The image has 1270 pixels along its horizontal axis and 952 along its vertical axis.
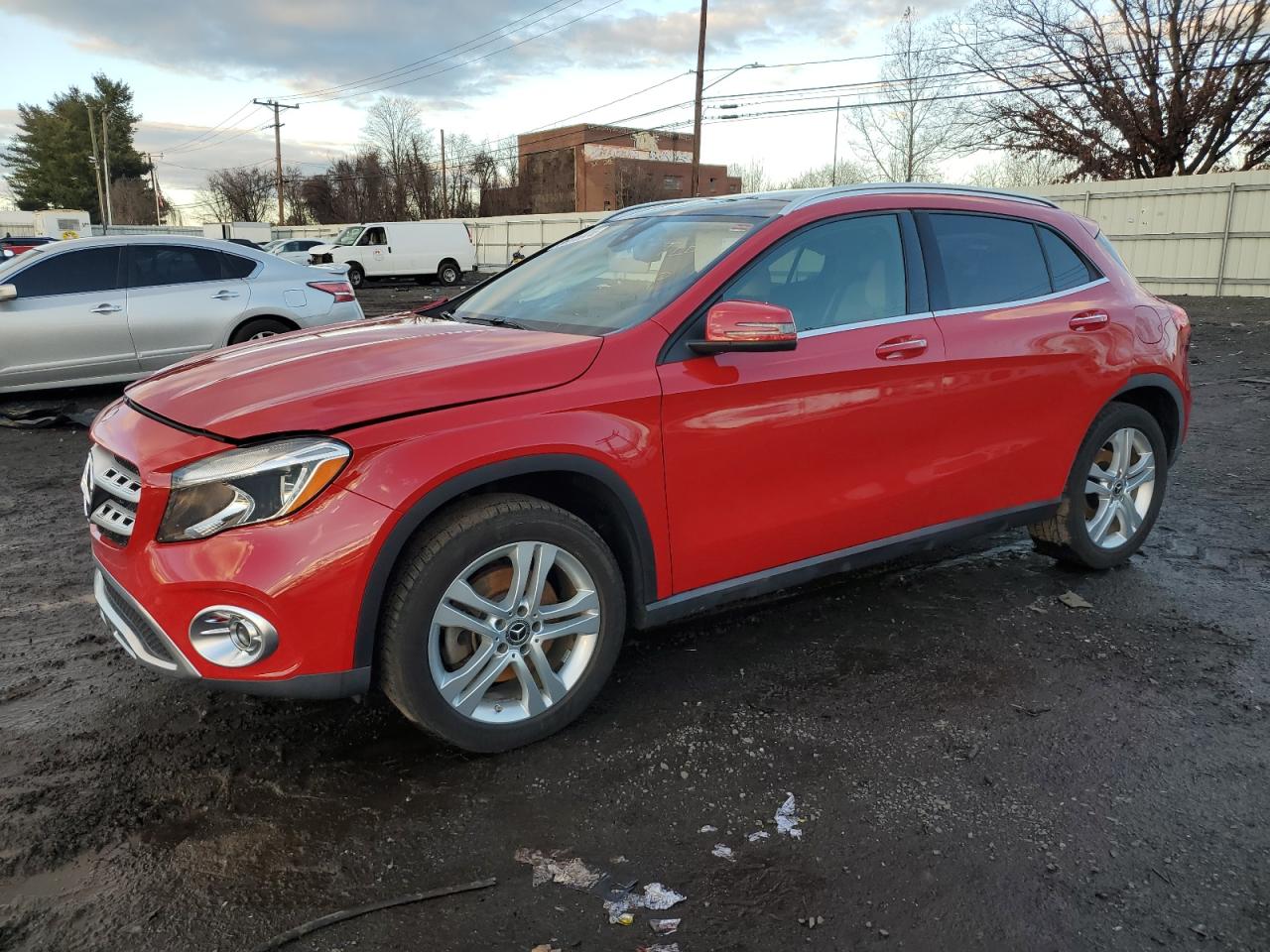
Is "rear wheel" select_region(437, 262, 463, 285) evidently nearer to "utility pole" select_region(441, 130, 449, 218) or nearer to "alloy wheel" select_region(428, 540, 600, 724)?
"utility pole" select_region(441, 130, 449, 218)

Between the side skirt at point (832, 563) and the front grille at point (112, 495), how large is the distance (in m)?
1.59

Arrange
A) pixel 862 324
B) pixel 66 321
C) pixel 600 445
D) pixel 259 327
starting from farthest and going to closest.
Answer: pixel 259 327 < pixel 66 321 < pixel 862 324 < pixel 600 445

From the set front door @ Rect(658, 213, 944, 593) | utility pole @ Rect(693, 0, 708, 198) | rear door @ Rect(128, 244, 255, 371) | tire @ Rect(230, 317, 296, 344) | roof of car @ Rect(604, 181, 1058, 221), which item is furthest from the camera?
utility pole @ Rect(693, 0, 708, 198)

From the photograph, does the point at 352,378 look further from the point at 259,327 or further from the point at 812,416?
the point at 259,327

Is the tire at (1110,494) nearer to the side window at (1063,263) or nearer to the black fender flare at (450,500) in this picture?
the side window at (1063,263)

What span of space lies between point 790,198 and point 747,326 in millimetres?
969

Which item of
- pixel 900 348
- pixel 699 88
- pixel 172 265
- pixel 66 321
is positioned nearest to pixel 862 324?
pixel 900 348

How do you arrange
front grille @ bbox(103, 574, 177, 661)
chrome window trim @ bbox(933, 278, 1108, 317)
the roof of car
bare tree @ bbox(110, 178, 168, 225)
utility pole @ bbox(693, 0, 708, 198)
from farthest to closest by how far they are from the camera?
bare tree @ bbox(110, 178, 168, 225)
utility pole @ bbox(693, 0, 708, 198)
chrome window trim @ bbox(933, 278, 1108, 317)
the roof of car
front grille @ bbox(103, 574, 177, 661)

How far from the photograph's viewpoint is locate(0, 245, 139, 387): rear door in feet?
26.3

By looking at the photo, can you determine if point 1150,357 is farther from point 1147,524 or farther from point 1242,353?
point 1242,353

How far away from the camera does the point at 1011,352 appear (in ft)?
12.8

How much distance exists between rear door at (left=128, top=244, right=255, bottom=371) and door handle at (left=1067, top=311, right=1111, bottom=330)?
728 cm

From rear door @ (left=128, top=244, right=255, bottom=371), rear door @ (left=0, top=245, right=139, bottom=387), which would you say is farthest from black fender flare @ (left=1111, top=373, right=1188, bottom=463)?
rear door @ (left=0, top=245, right=139, bottom=387)

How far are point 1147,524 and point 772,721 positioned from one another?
269cm
